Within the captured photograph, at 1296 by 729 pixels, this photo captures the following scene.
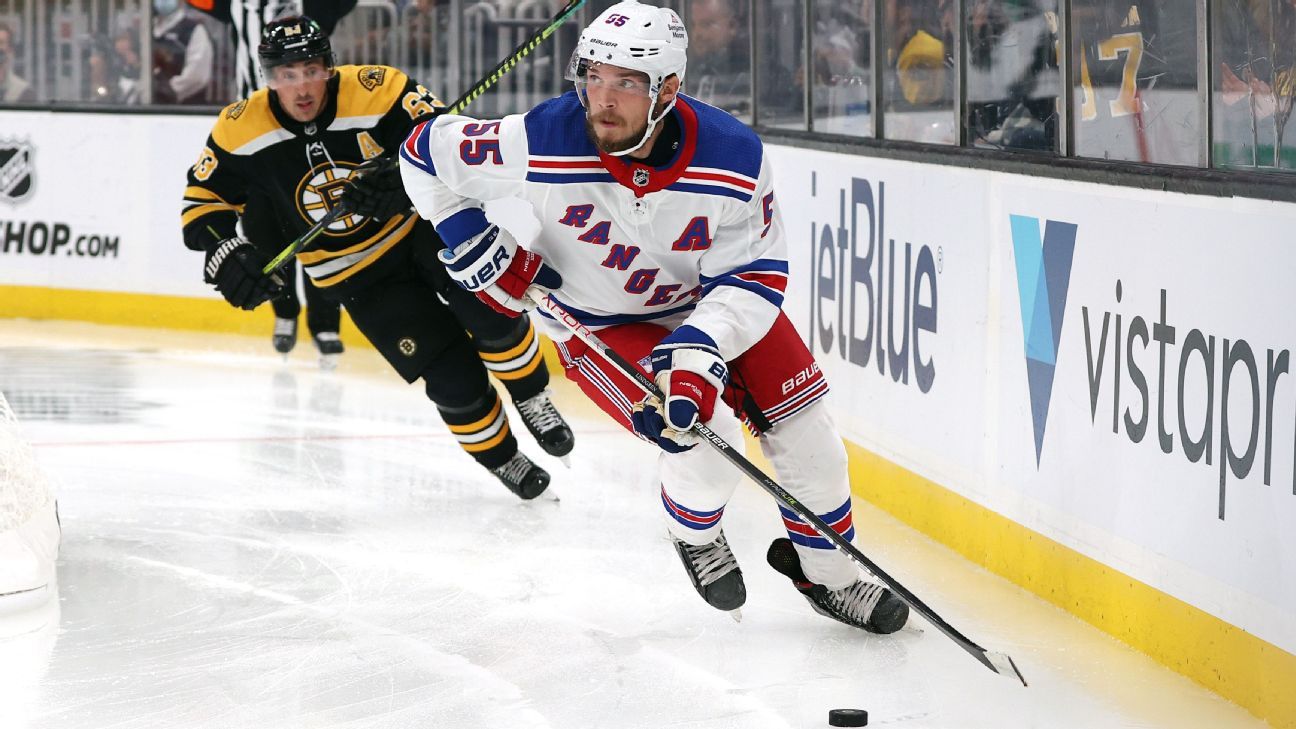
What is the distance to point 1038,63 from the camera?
3660 mm

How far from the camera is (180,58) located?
7.90 meters

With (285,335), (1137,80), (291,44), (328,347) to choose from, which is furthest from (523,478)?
(285,335)

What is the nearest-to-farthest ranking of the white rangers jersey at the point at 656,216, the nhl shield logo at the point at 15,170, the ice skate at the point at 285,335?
the white rangers jersey at the point at 656,216, the ice skate at the point at 285,335, the nhl shield logo at the point at 15,170

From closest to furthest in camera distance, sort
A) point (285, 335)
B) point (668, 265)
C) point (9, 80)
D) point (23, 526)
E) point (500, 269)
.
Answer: point (668, 265) < point (500, 269) < point (23, 526) < point (285, 335) < point (9, 80)

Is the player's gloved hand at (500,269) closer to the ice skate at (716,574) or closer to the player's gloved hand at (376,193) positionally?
the ice skate at (716,574)

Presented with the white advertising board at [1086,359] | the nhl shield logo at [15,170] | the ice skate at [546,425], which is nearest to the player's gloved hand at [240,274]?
the ice skate at [546,425]

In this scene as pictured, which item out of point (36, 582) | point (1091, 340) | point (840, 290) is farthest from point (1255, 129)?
point (36, 582)

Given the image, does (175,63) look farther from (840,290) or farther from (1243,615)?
(1243,615)

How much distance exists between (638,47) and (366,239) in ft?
5.43

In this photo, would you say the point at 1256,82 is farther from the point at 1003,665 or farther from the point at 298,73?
the point at 298,73

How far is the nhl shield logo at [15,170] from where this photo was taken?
316 inches

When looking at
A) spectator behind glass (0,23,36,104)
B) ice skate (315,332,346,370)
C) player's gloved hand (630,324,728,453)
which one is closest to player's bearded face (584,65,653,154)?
player's gloved hand (630,324,728,453)

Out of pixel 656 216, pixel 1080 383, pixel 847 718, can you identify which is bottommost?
pixel 847 718

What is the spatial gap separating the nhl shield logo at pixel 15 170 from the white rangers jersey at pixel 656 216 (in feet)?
17.9
